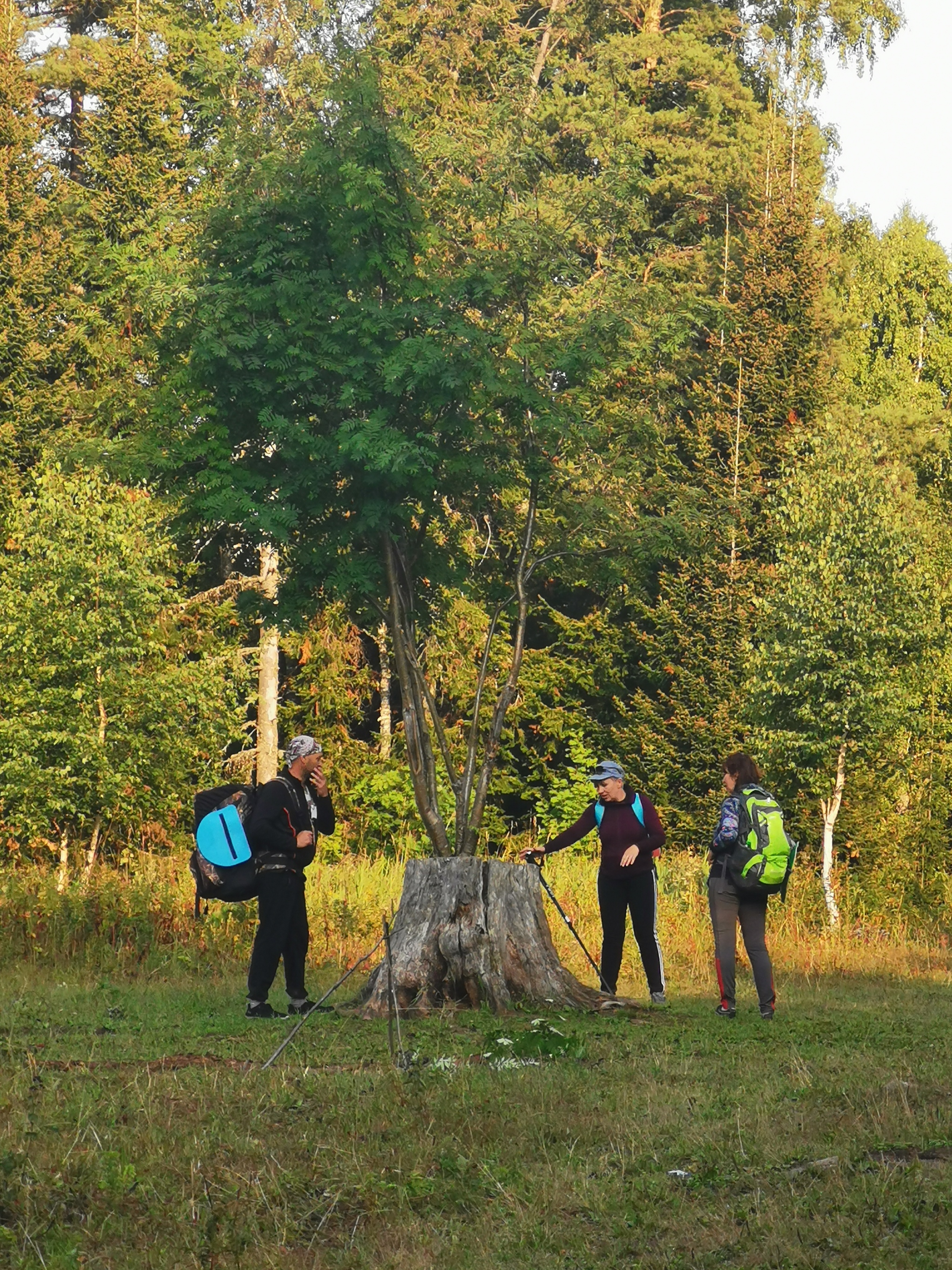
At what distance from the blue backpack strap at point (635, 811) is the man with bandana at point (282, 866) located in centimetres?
228

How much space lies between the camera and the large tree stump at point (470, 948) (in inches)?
432

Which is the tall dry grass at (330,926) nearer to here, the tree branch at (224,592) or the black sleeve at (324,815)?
the black sleeve at (324,815)

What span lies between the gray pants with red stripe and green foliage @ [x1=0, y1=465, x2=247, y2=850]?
11888 millimetres

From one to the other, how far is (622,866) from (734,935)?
1.01m

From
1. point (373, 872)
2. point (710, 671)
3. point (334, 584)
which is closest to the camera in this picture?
point (334, 584)

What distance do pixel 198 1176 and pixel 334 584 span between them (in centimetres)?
709

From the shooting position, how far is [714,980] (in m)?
15.4

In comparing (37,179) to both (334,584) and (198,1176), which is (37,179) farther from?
(198,1176)

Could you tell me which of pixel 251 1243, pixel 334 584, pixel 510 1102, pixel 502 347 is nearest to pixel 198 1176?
pixel 251 1243

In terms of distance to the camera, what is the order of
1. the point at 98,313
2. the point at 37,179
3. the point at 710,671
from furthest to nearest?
the point at 37,179 < the point at 98,313 < the point at 710,671

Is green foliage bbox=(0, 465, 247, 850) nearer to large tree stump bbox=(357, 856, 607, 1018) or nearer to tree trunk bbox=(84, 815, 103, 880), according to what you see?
tree trunk bbox=(84, 815, 103, 880)

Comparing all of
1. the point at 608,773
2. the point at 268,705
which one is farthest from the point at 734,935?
the point at 268,705


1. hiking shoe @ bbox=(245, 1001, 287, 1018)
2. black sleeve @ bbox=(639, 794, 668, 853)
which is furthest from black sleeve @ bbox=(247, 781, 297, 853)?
black sleeve @ bbox=(639, 794, 668, 853)

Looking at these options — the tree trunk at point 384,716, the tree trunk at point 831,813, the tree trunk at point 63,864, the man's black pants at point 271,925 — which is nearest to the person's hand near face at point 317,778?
the man's black pants at point 271,925
